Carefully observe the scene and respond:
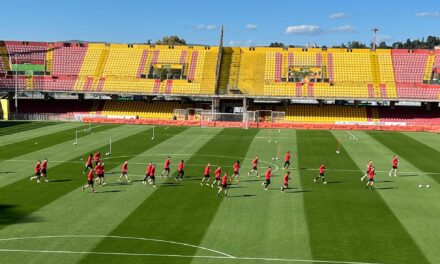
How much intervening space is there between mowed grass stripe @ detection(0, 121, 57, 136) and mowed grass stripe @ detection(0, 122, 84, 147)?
4.59ft

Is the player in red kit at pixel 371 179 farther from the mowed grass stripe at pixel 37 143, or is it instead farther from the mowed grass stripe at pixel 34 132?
the mowed grass stripe at pixel 34 132

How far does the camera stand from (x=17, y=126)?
67.9 meters

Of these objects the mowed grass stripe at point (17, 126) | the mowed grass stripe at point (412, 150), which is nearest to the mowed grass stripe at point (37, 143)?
the mowed grass stripe at point (17, 126)

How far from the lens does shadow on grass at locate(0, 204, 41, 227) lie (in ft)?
82.0

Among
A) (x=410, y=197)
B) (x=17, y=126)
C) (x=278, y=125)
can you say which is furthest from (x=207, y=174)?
(x=278, y=125)

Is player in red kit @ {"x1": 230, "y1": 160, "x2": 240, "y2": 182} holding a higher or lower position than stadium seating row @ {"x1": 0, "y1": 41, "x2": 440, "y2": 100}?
lower

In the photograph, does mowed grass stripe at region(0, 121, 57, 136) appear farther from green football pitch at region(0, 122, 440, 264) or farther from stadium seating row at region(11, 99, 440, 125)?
green football pitch at region(0, 122, 440, 264)

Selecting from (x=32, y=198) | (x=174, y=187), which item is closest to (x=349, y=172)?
→ (x=174, y=187)

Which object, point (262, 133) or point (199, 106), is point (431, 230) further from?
point (199, 106)

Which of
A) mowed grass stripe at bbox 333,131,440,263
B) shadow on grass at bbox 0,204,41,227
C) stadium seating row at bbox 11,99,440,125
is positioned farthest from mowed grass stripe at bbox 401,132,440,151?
shadow on grass at bbox 0,204,41,227

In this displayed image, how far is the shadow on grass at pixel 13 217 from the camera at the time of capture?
2500 cm

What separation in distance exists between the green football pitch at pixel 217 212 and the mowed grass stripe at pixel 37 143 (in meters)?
0.17

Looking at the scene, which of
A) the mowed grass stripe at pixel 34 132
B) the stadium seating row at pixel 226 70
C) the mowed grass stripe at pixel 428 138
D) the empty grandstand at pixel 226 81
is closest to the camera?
the mowed grass stripe at pixel 34 132

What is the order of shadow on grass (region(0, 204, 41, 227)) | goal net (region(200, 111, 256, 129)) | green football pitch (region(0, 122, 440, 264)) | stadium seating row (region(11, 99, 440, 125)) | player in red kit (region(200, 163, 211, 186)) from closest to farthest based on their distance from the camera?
green football pitch (region(0, 122, 440, 264))
shadow on grass (region(0, 204, 41, 227))
player in red kit (region(200, 163, 211, 186))
goal net (region(200, 111, 256, 129))
stadium seating row (region(11, 99, 440, 125))
